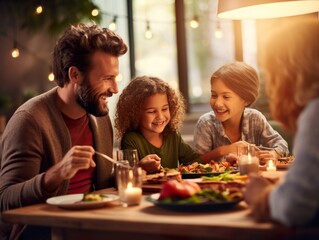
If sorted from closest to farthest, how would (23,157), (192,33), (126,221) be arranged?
1. (126,221)
2. (23,157)
3. (192,33)

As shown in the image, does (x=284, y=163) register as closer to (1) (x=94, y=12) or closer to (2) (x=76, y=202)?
(2) (x=76, y=202)

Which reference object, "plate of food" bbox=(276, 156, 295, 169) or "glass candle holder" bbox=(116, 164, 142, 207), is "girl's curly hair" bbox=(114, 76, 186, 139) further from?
"glass candle holder" bbox=(116, 164, 142, 207)

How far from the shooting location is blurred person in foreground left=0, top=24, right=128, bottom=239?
241cm

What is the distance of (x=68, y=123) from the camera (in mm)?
2734

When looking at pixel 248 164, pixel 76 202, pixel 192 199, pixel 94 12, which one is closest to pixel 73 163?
pixel 76 202

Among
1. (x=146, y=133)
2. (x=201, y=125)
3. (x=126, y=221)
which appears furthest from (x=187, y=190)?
(x=201, y=125)

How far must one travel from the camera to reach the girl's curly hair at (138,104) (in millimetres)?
3215

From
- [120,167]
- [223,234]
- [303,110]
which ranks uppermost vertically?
[303,110]

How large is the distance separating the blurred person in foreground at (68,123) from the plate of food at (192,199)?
0.58 meters

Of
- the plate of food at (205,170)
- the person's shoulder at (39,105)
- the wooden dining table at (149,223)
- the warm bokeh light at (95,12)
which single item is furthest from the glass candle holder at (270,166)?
the warm bokeh light at (95,12)

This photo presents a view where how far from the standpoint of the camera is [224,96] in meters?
3.40

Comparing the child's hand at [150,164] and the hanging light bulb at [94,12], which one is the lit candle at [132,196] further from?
the hanging light bulb at [94,12]

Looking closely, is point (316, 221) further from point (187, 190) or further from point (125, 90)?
point (125, 90)

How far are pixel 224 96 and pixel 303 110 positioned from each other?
1746mm
